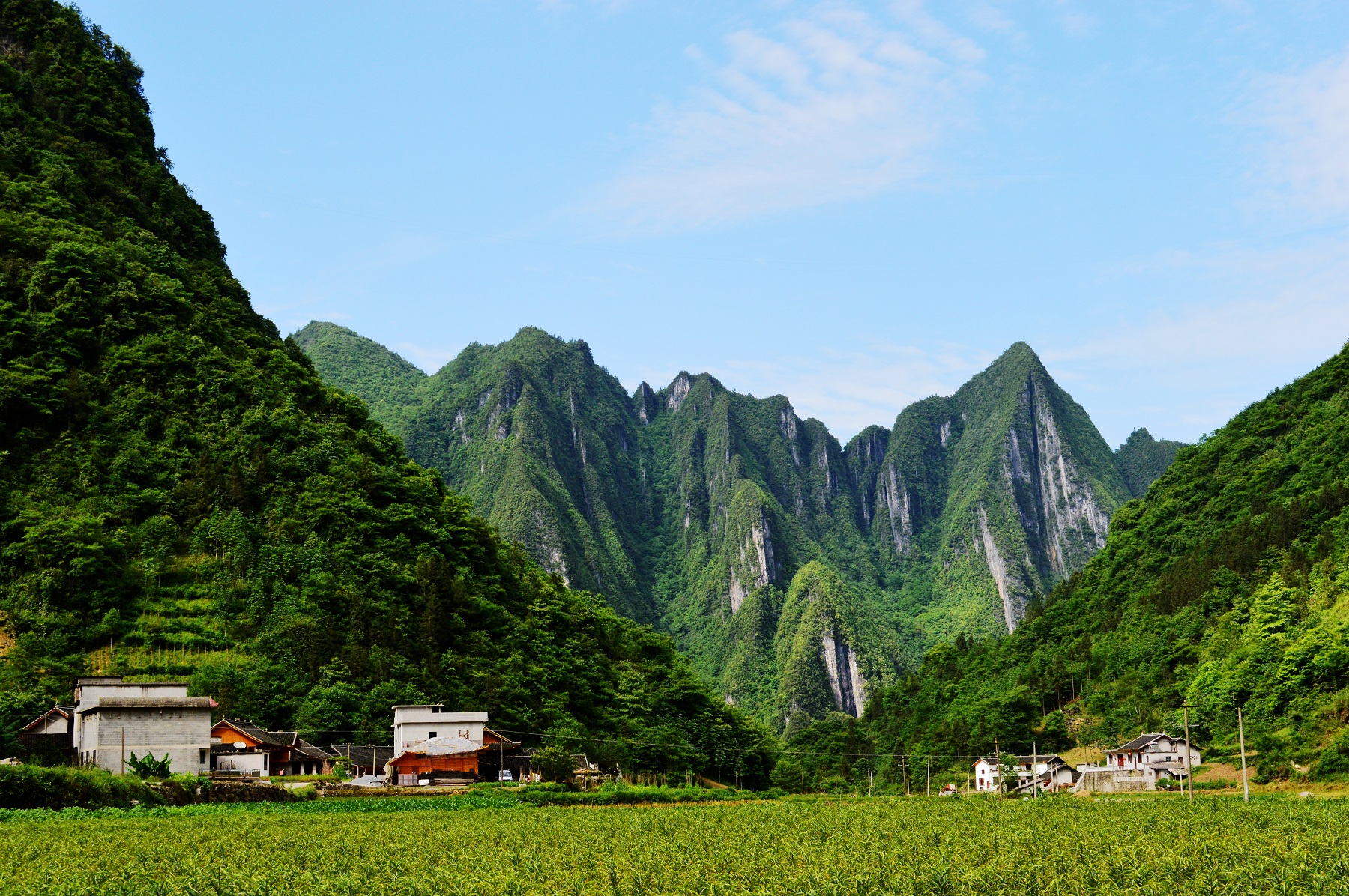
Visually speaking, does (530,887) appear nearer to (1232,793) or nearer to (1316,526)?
(1232,793)

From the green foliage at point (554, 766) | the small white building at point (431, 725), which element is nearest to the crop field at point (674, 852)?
the small white building at point (431, 725)

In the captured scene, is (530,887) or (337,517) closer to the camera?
(530,887)

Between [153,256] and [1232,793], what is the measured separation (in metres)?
79.8

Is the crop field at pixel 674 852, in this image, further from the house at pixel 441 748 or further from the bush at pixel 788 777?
the bush at pixel 788 777

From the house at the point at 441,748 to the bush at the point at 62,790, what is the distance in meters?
16.3

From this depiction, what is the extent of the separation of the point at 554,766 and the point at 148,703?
21.3 meters

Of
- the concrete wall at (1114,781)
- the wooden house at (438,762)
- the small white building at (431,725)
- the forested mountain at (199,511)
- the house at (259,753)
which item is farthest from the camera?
the concrete wall at (1114,781)

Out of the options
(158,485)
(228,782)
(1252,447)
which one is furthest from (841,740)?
(228,782)

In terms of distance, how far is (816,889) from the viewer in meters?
22.5

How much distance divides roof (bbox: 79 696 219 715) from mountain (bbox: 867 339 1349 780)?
54944 mm

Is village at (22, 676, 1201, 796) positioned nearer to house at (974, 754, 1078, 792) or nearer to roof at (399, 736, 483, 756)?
roof at (399, 736, 483, 756)

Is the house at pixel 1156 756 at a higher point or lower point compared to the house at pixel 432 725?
lower

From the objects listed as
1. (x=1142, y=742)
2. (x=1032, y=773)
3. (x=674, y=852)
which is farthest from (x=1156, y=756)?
(x=674, y=852)

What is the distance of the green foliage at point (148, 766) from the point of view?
154ft
